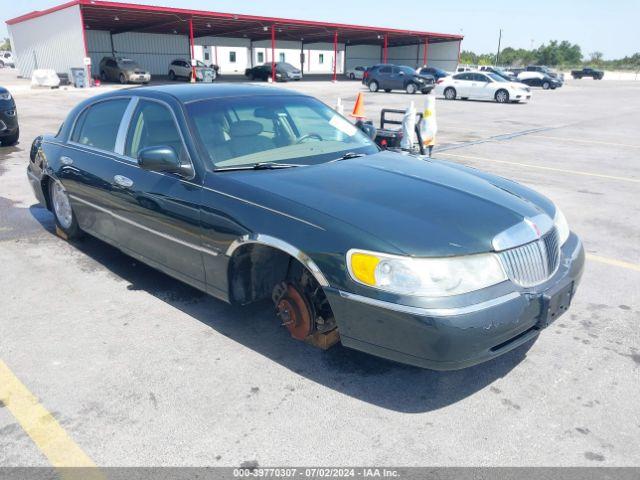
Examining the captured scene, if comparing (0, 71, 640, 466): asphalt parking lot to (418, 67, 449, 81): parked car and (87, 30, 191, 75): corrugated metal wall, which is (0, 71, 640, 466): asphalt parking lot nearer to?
(418, 67, 449, 81): parked car

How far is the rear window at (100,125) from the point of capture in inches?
164

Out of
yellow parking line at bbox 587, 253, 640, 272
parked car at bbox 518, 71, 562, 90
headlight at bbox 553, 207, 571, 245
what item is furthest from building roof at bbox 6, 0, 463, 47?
headlight at bbox 553, 207, 571, 245

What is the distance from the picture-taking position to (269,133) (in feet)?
12.4

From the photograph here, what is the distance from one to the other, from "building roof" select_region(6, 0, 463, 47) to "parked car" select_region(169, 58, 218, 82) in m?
2.82

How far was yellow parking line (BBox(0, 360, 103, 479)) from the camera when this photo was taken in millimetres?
2391

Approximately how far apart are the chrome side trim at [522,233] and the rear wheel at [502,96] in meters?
23.7

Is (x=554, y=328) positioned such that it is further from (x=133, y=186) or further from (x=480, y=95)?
(x=480, y=95)

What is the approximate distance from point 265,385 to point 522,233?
64.8 inches

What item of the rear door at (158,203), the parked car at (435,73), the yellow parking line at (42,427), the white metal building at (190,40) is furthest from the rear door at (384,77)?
the yellow parking line at (42,427)

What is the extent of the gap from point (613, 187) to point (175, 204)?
704 centimetres

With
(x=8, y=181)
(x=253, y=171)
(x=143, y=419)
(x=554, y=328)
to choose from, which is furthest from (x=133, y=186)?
(x=8, y=181)

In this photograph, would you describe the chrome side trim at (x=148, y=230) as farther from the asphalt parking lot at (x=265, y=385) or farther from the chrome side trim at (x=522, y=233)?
the chrome side trim at (x=522, y=233)

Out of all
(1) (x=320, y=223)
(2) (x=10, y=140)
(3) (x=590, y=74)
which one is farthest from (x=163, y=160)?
(3) (x=590, y=74)

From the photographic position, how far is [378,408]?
9.14 feet
